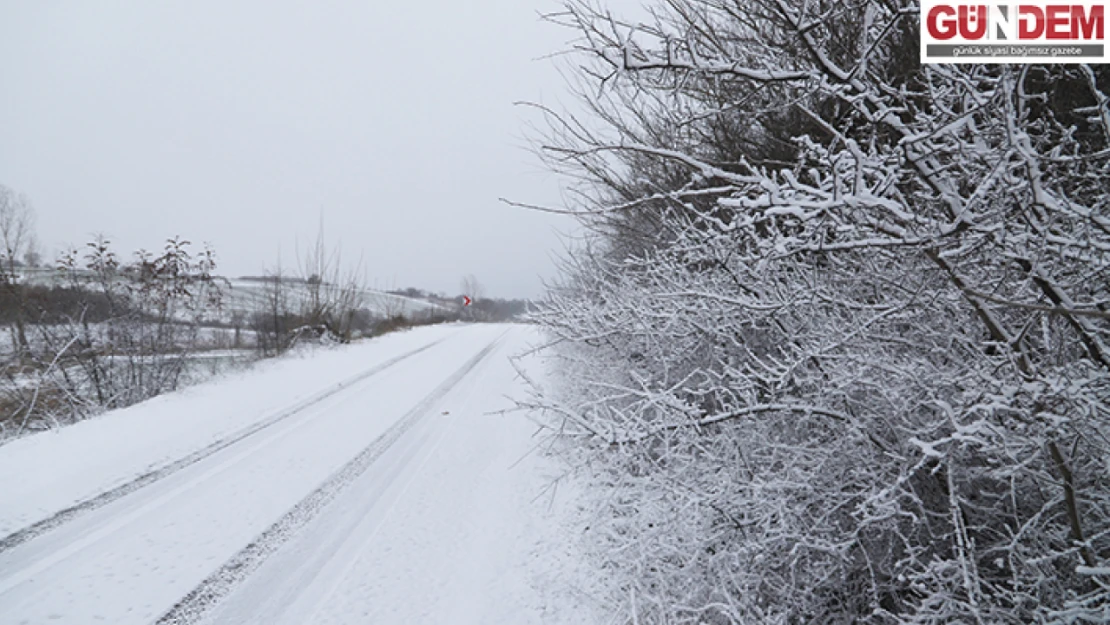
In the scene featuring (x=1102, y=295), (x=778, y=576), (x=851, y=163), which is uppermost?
(x=851, y=163)

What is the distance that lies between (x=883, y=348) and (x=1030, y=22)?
141 centimetres

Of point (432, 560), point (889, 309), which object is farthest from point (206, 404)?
point (889, 309)

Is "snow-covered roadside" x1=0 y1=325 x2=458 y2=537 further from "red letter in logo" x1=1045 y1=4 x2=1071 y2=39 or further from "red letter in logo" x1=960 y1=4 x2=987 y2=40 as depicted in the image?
"red letter in logo" x1=1045 y1=4 x2=1071 y2=39

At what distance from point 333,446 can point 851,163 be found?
7574 mm

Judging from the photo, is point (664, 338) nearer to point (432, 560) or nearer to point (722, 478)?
point (722, 478)

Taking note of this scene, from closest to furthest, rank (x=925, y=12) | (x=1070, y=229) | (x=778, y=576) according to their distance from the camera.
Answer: (x=1070, y=229) < (x=925, y=12) < (x=778, y=576)

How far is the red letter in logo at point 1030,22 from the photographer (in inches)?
77.5

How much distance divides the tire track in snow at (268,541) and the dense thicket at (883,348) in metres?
2.93

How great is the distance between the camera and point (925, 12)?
1.94 metres

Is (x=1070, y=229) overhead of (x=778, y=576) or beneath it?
overhead

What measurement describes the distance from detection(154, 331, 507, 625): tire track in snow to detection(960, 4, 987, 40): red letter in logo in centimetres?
542

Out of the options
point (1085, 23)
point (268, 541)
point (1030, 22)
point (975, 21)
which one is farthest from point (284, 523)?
point (1085, 23)

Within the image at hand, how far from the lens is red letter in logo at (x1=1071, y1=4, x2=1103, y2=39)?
6.49 ft

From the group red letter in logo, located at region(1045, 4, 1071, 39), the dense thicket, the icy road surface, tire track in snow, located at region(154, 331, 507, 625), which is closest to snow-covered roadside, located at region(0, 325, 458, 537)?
the icy road surface
